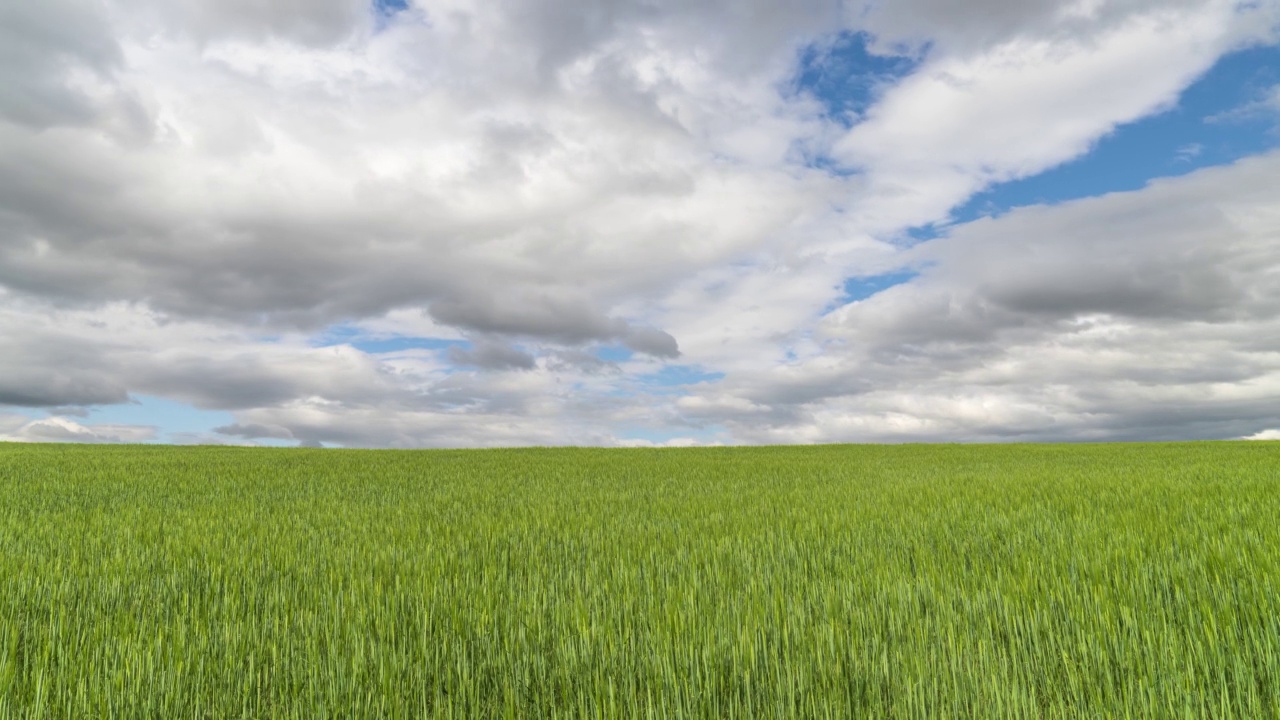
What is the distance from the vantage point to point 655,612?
14.6 ft

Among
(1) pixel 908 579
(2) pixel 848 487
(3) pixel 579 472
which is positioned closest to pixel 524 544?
(1) pixel 908 579

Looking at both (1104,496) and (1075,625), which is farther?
(1104,496)

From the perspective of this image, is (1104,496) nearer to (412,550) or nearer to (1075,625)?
(1075,625)

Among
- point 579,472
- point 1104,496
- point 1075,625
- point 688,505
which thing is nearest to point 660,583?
point 1075,625

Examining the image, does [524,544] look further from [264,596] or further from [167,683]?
[167,683]

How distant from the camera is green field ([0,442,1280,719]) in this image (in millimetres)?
3223

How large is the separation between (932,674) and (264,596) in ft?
17.0

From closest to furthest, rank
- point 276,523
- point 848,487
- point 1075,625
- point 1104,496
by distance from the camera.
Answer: point 1075,625
point 276,523
point 1104,496
point 848,487

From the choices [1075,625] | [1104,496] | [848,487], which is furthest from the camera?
[848,487]

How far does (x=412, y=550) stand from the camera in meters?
7.55

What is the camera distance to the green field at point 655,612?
3223 millimetres

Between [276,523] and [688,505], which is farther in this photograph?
[688,505]

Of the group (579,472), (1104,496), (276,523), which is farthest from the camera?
(579,472)

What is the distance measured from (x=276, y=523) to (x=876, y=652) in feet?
30.8
